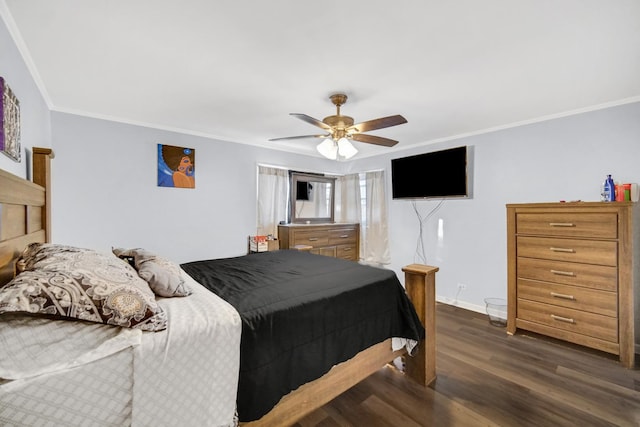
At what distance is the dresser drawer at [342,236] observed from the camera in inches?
188

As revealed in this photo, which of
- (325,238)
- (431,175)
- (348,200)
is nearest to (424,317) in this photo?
(431,175)

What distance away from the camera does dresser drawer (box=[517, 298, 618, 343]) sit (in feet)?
7.61

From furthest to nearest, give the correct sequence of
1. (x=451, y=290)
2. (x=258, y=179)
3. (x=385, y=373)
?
(x=258, y=179) → (x=451, y=290) → (x=385, y=373)

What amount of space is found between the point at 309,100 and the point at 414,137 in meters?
1.97

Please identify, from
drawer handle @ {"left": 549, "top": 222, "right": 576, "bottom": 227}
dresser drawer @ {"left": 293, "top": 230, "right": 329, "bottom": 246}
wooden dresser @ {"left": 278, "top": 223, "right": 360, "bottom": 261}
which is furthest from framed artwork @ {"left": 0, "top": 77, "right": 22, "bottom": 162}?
drawer handle @ {"left": 549, "top": 222, "right": 576, "bottom": 227}

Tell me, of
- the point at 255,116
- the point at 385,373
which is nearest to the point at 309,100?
the point at 255,116

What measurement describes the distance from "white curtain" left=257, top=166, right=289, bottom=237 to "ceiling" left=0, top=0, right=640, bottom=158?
4.84ft

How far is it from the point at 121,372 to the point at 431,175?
12.9ft

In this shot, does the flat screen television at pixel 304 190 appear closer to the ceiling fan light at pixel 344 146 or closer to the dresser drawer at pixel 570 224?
the ceiling fan light at pixel 344 146

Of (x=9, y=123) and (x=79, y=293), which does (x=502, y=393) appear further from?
(x=9, y=123)

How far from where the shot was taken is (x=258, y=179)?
4285 millimetres

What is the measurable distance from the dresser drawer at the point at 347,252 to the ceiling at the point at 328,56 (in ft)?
8.53

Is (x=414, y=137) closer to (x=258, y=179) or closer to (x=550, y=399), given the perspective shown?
(x=258, y=179)

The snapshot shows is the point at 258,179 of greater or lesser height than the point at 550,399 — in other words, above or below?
above
